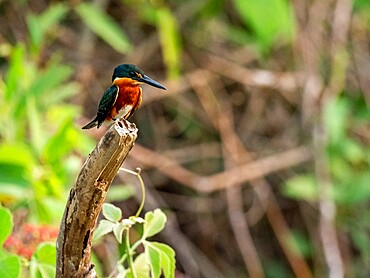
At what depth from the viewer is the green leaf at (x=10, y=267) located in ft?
2.97

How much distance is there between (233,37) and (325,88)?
0.38 meters

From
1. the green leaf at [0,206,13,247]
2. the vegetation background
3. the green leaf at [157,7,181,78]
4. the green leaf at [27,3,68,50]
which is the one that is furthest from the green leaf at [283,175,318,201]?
the green leaf at [0,206,13,247]

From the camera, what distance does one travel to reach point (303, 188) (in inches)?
109

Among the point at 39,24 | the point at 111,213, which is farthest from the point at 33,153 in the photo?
the point at 111,213

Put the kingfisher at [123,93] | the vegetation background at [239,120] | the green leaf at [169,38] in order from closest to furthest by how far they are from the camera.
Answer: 1. the kingfisher at [123,93]
2. the green leaf at [169,38]
3. the vegetation background at [239,120]

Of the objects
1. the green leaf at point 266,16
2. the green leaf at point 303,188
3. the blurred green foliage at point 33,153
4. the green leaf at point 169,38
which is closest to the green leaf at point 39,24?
the blurred green foliage at point 33,153

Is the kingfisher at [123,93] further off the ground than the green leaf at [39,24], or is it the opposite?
the green leaf at [39,24]

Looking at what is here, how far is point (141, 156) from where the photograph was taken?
2699mm

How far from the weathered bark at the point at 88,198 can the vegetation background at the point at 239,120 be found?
5.55 feet

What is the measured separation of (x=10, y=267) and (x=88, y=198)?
0.57 ft

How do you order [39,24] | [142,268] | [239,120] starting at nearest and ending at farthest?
[142,268]
[39,24]
[239,120]

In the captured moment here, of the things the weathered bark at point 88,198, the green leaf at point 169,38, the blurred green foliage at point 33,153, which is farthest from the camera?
the green leaf at point 169,38

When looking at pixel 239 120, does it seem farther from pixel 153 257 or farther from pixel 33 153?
pixel 153 257

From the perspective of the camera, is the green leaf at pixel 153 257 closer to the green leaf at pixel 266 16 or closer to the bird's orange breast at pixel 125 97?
the bird's orange breast at pixel 125 97
